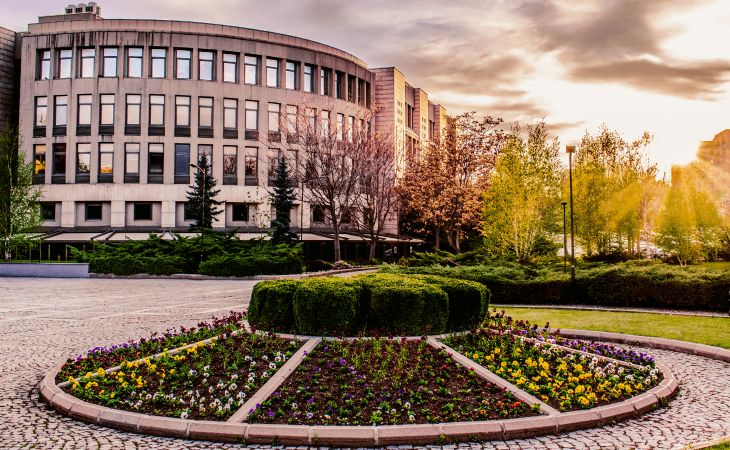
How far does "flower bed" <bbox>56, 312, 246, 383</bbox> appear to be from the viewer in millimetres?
9206

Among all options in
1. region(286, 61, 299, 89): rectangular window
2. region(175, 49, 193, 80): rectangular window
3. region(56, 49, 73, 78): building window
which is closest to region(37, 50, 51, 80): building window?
region(56, 49, 73, 78): building window

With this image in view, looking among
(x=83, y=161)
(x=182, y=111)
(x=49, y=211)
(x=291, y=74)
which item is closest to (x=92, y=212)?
(x=49, y=211)

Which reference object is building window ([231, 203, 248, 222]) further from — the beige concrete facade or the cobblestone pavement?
the cobblestone pavement

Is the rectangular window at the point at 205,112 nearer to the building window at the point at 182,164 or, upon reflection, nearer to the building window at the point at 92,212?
the building window at the point at 182,164

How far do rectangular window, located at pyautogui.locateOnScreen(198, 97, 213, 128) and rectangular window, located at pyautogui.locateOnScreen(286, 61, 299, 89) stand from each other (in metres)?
7.91

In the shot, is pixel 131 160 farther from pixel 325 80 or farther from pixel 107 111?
pixel 325 80

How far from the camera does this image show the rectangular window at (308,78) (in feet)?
201

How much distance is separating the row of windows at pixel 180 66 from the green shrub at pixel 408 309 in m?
50.8

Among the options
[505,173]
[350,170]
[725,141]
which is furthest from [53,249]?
[725,141]

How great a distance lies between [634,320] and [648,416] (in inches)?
332

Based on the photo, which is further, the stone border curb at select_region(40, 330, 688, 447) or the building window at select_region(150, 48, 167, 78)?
the building window at select_region(150, 48, 167, 78)

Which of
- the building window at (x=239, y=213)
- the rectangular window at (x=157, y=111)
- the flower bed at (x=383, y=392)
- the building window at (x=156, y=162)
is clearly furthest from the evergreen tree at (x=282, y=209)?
the flower bed at (x=383, y=392)

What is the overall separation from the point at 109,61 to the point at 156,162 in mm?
9997

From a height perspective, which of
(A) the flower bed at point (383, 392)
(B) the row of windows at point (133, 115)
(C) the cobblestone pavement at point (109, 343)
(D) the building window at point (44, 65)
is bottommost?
(C) the cobblestone pavement at point (109, 343)
